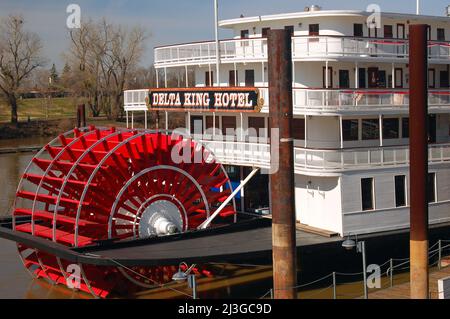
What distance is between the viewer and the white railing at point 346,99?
1590 cm

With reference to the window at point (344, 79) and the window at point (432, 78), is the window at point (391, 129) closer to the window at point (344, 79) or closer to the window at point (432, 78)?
the window at point (344, 79)

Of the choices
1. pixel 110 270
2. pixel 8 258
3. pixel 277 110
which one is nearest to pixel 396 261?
pixel 110 270

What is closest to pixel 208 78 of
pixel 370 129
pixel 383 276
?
pixel 370 129

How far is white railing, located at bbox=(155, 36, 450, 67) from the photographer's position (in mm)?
16578

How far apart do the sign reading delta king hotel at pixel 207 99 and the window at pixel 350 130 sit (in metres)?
2.20

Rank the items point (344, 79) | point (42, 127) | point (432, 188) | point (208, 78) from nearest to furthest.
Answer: point (432, 188) < point (344, 79) < point (208, 78) < point (42, 127)

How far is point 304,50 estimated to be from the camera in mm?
16734

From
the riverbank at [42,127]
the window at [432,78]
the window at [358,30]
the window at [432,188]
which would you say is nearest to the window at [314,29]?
the window at [358,30]

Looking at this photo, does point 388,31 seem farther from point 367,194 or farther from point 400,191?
point 367,194

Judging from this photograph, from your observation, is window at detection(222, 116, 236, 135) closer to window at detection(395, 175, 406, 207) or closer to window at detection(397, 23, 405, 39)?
window at detection(395, 175, 406, 207)

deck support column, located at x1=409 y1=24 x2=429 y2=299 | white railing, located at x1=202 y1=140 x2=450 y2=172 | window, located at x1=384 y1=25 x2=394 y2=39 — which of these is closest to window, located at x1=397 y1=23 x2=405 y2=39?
window, located at x1=384 y1=25 x2=394 y2=39

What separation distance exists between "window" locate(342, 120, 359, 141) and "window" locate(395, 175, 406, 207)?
1658 millimetres

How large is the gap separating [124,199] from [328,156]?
4509 mm
